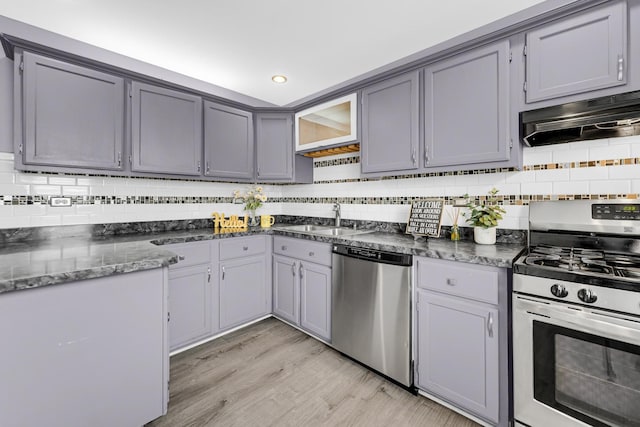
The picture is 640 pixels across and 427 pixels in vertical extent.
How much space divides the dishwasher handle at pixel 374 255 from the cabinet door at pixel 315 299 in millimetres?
251

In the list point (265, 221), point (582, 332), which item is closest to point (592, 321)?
point (582, 332)

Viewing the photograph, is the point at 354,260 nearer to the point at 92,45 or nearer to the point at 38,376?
the point at 38,376

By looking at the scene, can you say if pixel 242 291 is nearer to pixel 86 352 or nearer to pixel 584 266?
pixel 86 352

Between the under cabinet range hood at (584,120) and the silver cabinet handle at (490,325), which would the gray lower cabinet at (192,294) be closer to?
the silver cabinet handle at (490,325)

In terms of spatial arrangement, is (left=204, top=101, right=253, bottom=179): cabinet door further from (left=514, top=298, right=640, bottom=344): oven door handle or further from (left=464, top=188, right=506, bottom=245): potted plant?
(left=514, top=298, right=640, bottom=344): oven door handle

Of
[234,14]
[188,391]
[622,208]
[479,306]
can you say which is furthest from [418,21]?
[188,391]

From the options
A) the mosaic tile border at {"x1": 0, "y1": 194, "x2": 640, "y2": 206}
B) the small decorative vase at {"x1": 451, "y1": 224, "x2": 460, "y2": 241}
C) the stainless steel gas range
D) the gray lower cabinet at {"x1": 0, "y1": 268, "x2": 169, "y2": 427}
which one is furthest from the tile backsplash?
the gray lower cabinet at {"x1": 0, "y1": 268, "x2": 169, "y2": 427}

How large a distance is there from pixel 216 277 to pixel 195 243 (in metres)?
0.37

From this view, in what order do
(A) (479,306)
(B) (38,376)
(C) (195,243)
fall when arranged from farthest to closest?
(C) (195,243) → (A) (479,306) → (B) (38,376)

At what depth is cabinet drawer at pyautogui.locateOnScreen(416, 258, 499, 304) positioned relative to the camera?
4.96 ft

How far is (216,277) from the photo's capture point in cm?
252

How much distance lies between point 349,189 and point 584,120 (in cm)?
192

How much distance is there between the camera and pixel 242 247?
8.84 ft

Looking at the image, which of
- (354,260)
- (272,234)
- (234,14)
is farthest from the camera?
(272,234)
